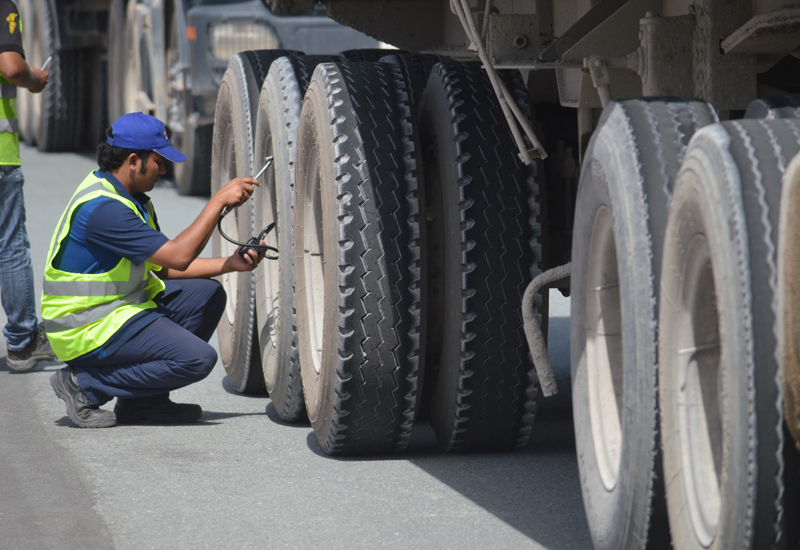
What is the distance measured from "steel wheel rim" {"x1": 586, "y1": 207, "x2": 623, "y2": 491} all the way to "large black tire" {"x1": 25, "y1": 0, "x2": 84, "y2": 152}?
1142cm

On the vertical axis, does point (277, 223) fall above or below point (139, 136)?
below

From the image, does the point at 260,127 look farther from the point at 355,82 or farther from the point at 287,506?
the point at 287,506

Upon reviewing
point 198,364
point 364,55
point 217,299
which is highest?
point 364,55

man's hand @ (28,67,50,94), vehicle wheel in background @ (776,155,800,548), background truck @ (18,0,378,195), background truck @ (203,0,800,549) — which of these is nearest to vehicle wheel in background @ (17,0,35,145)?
background truck @ (18,0,378,195)

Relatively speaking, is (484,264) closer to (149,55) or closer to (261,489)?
(261,489)

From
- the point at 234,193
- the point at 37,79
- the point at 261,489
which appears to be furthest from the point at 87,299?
the point at 37,79

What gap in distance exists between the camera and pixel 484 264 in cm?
359

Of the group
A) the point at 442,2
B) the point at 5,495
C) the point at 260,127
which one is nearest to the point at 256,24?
the point at 442,2

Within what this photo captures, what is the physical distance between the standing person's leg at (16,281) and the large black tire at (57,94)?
8.11 meters

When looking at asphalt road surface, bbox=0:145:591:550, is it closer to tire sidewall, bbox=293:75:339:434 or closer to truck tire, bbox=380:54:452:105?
tire sidewall, bbox=293:75:339:434

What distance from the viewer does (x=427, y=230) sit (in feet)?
12.5

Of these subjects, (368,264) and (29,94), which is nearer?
(368,264)

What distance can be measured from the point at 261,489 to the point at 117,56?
1035cm

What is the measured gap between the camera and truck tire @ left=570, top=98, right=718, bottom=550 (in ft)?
7.88
